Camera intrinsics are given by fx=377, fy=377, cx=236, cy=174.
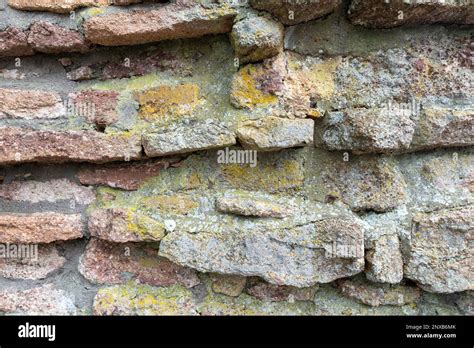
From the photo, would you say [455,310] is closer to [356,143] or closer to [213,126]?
[356,143]

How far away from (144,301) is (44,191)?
0.48m

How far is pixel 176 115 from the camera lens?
118 centimetres

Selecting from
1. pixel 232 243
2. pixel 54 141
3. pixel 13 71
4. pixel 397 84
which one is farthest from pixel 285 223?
pixel 13 71

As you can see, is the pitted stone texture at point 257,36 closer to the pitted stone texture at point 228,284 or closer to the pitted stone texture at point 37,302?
the pitted stone texture at point 228,284

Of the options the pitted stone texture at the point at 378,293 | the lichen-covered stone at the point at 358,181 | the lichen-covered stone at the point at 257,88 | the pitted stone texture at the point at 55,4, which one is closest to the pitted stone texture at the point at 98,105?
the pitted stone texture at the point at 55,4

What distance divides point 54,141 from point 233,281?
0.70 metres

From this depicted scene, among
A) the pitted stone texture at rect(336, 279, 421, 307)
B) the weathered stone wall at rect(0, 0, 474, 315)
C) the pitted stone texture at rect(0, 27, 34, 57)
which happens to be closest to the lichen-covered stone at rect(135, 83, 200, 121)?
the weathered stone wall at rect(0, 0, 474, 315)

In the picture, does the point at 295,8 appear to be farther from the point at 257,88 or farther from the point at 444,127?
the point at 444,127

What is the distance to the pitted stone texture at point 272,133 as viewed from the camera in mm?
1105

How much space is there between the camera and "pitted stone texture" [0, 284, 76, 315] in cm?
120

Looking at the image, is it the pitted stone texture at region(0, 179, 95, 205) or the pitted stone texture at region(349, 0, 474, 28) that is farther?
the pitted stone texture at region(0, 179, 95, 205)

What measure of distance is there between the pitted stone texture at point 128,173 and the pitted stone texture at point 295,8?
534 mm

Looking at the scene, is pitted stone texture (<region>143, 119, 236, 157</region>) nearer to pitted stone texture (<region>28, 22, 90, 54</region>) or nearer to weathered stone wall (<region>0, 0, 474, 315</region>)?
weathered stone wall (<region>0, 0, 474, 315</region>)

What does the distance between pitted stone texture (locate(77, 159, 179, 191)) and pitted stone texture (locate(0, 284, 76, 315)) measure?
381 mm
